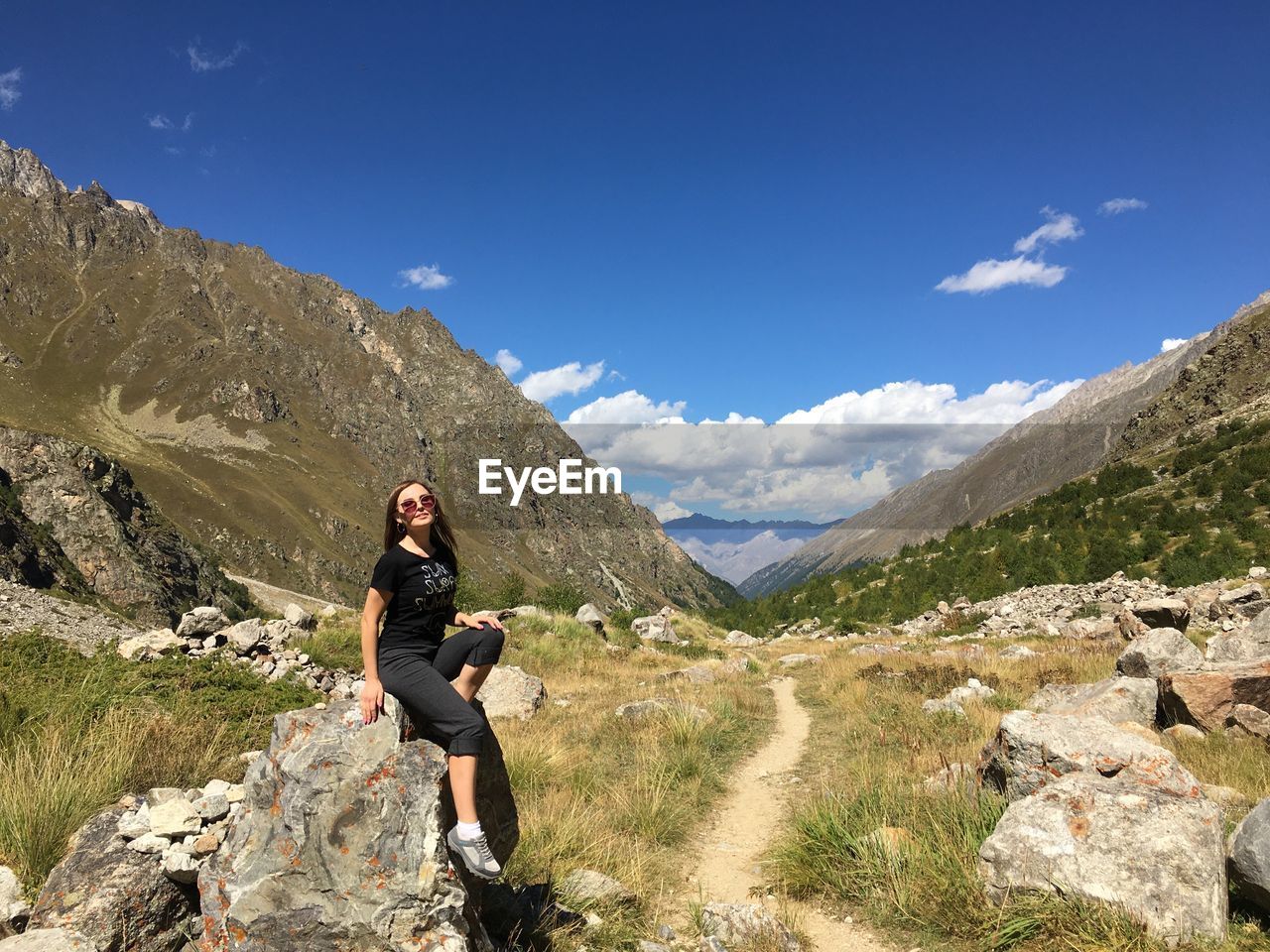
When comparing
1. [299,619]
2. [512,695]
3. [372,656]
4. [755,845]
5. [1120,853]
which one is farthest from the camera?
[299,619]

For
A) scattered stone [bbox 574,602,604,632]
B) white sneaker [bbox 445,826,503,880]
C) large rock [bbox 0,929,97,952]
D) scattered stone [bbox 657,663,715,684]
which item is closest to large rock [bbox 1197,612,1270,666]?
scattered stone [bbox 657,663,715,684]

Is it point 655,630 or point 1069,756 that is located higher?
point 1069,756

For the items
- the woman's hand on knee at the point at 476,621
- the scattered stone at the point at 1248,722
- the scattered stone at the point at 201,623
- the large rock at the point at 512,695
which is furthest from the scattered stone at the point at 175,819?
the scattered stone at the point at 201,623

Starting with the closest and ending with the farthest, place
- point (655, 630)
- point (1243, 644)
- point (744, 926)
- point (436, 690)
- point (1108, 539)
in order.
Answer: point (436, 690)
point (744, 926)
point (1243, 644)
point (655, 630)
point (1108, 539)

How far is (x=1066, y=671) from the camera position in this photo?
14.4 metres

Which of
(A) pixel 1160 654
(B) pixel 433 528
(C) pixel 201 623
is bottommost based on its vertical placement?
(A) pixel 1160 654

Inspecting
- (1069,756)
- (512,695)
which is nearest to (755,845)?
(1069,756)

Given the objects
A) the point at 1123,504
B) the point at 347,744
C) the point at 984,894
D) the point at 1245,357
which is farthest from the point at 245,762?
the point at 1245,357

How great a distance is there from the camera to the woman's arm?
13.8ft

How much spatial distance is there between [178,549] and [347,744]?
99.5 m

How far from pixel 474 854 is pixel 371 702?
1.12m

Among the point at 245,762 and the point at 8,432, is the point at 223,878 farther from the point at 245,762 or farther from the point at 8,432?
the point at 8,432

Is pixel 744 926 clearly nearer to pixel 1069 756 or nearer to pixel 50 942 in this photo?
pixel 1069 756

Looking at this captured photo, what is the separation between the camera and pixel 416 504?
16.2ft
